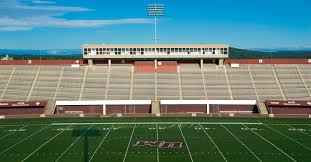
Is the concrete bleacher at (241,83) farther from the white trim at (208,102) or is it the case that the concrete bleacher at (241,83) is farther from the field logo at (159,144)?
the field logo at (159,144)

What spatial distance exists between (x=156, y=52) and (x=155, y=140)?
1343 inches

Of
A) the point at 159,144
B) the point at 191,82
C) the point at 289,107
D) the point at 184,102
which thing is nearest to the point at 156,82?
the point at 191,82

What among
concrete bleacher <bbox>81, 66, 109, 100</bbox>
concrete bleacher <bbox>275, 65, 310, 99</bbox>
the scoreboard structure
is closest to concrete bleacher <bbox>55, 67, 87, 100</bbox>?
concrete bleacher <bbox>81, 66, 109, 100</bbox>

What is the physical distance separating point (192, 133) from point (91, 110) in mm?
21720

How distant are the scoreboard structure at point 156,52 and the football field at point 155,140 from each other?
64.4 feet

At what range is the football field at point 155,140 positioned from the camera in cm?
3362

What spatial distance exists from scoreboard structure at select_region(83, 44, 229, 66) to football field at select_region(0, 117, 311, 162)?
19617 millimetres

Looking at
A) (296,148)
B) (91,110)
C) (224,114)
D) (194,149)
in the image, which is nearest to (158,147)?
(194,149)

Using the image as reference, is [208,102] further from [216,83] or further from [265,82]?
[265,82]

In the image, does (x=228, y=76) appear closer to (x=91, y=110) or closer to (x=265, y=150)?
(x=91, y=110)

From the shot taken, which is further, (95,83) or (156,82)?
(156,82)

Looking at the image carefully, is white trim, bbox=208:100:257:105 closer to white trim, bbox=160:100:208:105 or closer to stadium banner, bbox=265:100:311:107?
white trim, bbox=160:100:208:105

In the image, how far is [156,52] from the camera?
72625 millimetres

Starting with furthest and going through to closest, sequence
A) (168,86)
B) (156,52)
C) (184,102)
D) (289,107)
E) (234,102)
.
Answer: (156,52) → (168,86) → (234,102) → (184,102) → (289,107)
